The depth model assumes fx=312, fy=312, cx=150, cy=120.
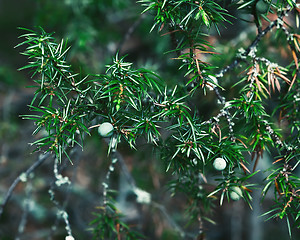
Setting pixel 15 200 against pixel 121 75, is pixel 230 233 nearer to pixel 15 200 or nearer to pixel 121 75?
pixel 15 200

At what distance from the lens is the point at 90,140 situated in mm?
1600

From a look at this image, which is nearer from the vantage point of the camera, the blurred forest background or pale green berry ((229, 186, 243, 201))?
pale green berry ((229, 186, 243, 201))

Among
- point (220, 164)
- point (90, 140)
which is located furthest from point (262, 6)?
point (90, 140)

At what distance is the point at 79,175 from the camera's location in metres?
2.71

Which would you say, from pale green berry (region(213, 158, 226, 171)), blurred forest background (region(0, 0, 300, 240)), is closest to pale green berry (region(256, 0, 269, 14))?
pale green berry (region(213, 158, 226, 171))

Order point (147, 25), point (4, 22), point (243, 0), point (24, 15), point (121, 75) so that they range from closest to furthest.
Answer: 1. point (121, 75)
2. point (243, 0)
3. point (147, 25)
4. point (24, 15)
5. point (4, 22)

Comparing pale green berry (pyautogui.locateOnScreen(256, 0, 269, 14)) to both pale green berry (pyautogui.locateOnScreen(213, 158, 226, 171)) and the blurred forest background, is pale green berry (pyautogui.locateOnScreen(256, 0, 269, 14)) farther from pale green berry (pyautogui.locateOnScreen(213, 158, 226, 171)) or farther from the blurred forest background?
the blurred forest background

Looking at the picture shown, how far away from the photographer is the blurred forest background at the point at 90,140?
5.25ft

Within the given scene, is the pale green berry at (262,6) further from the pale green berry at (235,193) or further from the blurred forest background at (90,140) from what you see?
the blurred forest background at (90,140)

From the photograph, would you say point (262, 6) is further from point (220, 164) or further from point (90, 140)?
point (90, 140)

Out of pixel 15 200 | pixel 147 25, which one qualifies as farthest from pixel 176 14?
pixel 15 200

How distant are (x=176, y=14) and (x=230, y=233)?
84.0 inches

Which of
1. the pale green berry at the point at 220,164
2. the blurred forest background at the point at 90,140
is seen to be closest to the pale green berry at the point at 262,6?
the pale green berry at the point at 220,164

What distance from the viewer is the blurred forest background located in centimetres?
160
